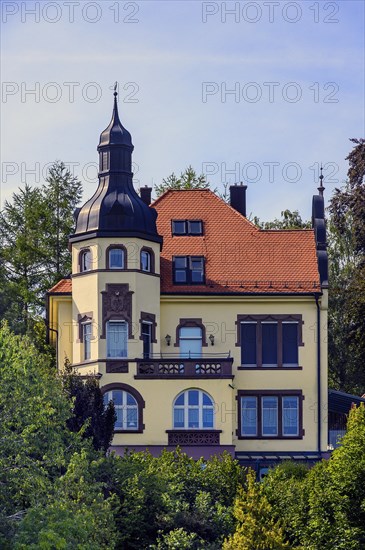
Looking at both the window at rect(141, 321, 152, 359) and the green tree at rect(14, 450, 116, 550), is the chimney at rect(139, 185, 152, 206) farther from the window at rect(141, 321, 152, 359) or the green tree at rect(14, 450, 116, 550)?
the green tree at rect(14, 450, 116, 550)

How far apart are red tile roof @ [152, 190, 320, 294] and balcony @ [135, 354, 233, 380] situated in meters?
3.39

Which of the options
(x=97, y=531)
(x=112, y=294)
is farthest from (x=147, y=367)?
(x=97, y=531)

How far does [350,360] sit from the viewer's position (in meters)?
85.1

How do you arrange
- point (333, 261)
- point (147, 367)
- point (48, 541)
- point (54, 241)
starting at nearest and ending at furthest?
1. point (48, 541)
2. point (147, 367)
3. point (54, 241)
4. point (333, 261)

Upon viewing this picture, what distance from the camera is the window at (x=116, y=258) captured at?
65188mm

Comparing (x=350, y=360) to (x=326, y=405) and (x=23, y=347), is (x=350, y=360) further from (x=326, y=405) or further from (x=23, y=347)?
(x=23, y=347)

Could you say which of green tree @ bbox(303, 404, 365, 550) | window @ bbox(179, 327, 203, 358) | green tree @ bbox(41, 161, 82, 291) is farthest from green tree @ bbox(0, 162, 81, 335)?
green tree @ bbox(303, 404, 365, 550)

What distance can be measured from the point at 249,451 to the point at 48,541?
2326 cm

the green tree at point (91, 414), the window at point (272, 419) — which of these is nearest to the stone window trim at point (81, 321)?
the window at point (272, 419)

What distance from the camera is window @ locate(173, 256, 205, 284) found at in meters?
67.2

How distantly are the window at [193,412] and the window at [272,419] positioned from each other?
2.29 m

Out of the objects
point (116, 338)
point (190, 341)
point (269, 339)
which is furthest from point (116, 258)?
point (269, 339)

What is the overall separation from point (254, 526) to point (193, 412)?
15.1 meters

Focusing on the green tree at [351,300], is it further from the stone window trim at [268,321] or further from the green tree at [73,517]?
the green tree at [73,517]
